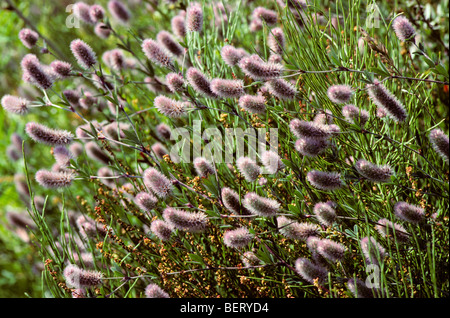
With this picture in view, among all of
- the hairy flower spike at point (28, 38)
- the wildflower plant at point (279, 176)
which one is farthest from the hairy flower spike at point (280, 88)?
the hairy flower spike at point (28, 38)

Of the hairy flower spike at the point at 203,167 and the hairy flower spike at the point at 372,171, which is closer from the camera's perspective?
the hairy flower spike at the point at 372,171

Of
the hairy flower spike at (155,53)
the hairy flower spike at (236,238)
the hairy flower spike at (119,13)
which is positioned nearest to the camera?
the hairy flower spike at (236,238)

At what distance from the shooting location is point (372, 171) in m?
0.83

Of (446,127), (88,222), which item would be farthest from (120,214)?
(446,127)

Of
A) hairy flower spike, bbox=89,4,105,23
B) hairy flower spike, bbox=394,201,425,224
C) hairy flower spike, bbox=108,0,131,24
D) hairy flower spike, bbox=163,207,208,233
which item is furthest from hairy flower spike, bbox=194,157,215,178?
hairy flower spike, bbox=108,0,131,24

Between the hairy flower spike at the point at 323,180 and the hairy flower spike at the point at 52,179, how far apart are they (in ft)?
2.13

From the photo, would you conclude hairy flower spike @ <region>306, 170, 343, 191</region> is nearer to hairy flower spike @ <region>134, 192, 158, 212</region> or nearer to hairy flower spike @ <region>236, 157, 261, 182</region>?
hairy flower spike @ <region>236, 157, 261, 182</region>

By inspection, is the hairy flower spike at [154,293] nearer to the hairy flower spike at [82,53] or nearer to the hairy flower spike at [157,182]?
the hairy flower spike at [157,182]

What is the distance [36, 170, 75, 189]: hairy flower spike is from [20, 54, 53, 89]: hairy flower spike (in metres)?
0.25

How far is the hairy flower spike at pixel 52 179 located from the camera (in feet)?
3.58

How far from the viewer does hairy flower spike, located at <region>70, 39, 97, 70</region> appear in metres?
1.21

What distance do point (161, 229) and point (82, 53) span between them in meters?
0.59

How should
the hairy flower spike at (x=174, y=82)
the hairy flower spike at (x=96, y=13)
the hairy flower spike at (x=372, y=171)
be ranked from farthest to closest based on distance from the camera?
the hairy flower spike at (x=96, y=13), the hairy flower spike at (x=174, y=82), the hairy flower spike at (x=372, y=171)
